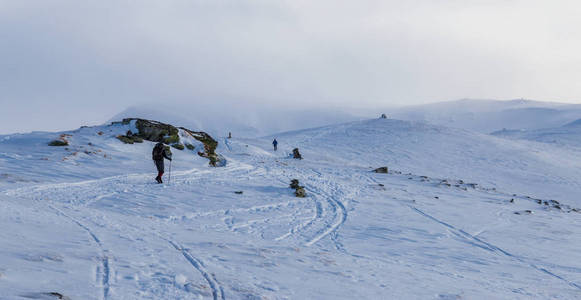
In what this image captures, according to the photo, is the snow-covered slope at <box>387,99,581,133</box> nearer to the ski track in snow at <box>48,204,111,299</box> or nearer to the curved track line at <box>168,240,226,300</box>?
the curved track line at <box>168,240,226,300</box>

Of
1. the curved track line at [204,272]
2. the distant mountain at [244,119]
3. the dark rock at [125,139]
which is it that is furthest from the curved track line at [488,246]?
the distant mountain at [244,119]

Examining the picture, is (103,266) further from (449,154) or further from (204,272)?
(449,154)

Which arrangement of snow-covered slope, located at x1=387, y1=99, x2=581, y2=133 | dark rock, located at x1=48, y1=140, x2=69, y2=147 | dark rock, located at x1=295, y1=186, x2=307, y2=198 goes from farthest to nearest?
snow-covered slope, located at x1=387, y1=99, x2=581, y2=133, dark rock, located at x1=48, y1=140, x2=69, y2=147, dark rock, located at x1=295, y1=186, x2=307, y2=198

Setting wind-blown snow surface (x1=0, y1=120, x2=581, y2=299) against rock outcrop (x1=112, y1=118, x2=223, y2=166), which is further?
rock outcrop (x1=112, y1=118, x2=223, y2=166)

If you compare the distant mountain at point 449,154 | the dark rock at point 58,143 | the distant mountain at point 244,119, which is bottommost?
the distant mountain at point 449,154

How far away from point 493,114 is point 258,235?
543ft

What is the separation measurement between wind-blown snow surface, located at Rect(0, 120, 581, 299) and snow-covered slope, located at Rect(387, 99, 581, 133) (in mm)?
129449

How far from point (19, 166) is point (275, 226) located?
450 inches

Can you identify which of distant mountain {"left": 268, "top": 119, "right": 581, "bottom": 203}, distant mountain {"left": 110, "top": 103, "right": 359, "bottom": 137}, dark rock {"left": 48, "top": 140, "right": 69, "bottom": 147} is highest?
distant mountain {"left": 110, "top": 103, "right": 359, "bottom": 137}

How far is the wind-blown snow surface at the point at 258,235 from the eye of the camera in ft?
17.9

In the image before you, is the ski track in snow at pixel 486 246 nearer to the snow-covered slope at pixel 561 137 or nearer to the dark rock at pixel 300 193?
the dark rock at pixel 300 193

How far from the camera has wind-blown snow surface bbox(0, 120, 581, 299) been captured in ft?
17.9

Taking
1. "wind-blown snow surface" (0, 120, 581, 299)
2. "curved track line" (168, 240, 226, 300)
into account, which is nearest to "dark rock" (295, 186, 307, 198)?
"wind-blown snow surface" (0, 120, 581, 299)

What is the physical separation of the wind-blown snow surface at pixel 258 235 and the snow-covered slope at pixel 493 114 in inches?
5096
